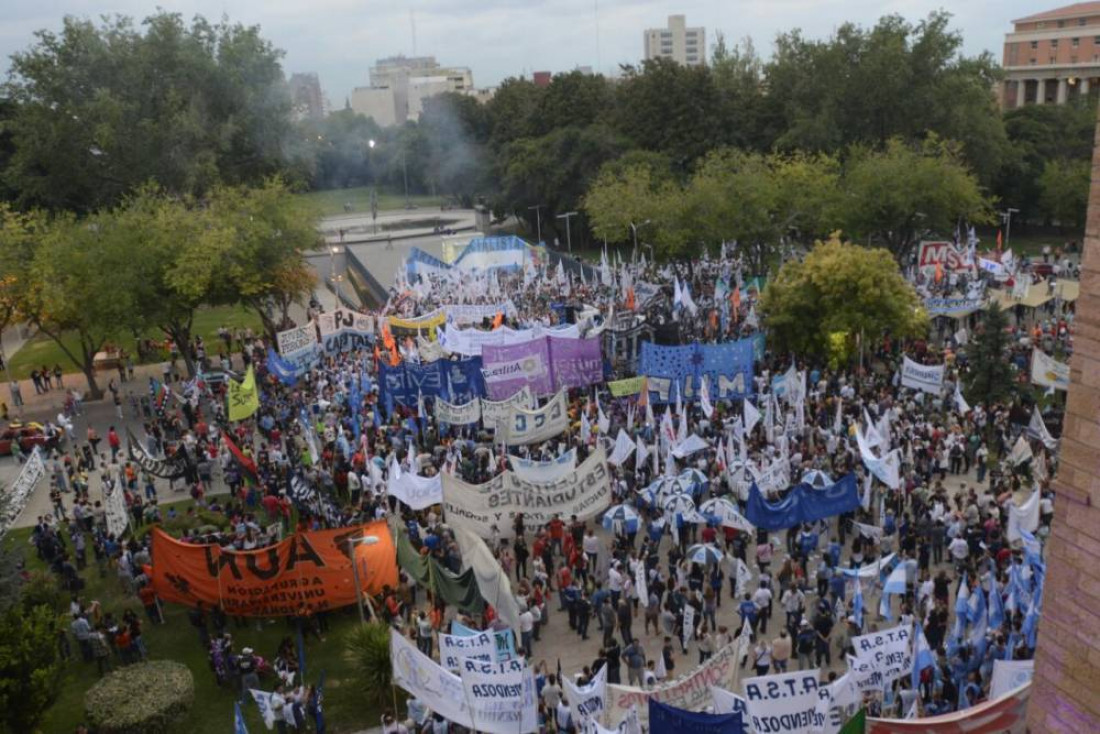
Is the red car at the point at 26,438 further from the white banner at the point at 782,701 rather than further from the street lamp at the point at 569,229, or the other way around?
the street lamp at the point at 569,229

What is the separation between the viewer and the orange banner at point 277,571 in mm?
16672

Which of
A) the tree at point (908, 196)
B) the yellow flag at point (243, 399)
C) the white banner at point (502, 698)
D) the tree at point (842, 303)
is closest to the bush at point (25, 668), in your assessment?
the white banner at point (502, 698)

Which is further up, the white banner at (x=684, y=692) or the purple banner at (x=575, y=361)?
the purple banner at (x=575, y=361)

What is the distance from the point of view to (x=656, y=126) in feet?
216

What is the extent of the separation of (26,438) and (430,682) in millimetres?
22112

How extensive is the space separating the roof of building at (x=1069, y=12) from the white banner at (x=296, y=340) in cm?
7280

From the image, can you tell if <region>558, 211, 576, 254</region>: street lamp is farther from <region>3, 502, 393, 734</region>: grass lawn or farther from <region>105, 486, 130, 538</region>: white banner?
<region>3, 502, 393, 734</region>: grass lawn

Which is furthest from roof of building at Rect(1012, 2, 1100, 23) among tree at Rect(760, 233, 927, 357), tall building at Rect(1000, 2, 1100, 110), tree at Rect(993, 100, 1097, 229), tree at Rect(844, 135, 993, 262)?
tree at Rect(760, 233, 927, 357)

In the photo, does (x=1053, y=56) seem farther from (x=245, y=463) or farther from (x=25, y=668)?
(x=25, y=668)

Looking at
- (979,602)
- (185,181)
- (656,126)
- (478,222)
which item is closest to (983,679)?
(979,602)

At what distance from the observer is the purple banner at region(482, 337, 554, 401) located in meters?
26.8

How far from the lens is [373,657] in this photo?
14.8 m

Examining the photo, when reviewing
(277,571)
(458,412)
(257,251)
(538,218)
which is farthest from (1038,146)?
(277,571)

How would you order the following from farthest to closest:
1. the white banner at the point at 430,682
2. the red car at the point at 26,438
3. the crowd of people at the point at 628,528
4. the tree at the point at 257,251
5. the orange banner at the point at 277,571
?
the tree at the point at 257,251, the red car at the point at 26,438, the orange banner at the point at 277,571, the crowd of people at the point at 628,528, the white banner at the point at 430,682
